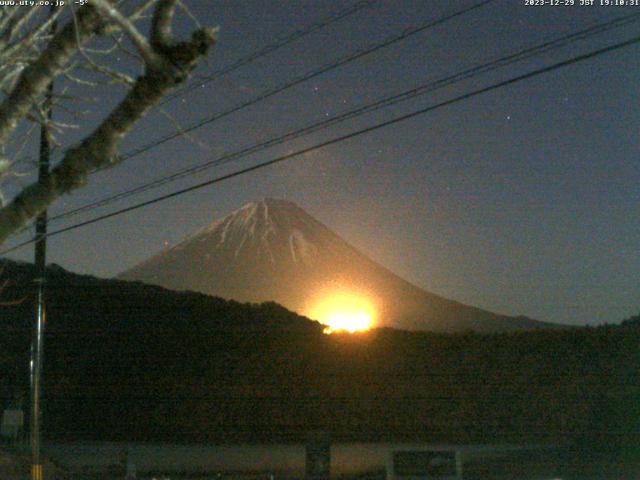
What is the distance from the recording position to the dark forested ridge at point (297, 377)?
2858 cm

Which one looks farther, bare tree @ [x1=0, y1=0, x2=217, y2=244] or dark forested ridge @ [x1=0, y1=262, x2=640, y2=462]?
dark forested ridge @ [x1=0, y1=262, x2=640, y2=462]

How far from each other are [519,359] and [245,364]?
954 cm

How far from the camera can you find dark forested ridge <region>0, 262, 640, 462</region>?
28.6m

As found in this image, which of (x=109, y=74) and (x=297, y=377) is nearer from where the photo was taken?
(x=109, y=74)

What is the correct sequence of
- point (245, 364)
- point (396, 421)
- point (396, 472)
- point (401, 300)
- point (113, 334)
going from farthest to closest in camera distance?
1. point (401, 300)
2. point (113, 334)
3. point (245, 364)
4. point (396, 421)
5. point (396, 472)

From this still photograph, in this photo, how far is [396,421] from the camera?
30922 mm

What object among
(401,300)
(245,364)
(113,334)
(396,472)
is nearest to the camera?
(396,472)

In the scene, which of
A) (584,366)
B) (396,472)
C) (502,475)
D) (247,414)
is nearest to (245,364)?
(247,414)

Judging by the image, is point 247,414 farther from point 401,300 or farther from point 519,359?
point 401,300

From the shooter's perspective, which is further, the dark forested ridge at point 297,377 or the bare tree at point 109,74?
the dark forested ridge at point 297,377

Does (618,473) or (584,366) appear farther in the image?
(584,366)

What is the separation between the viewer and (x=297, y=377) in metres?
32.5

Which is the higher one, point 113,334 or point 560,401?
point 113,334

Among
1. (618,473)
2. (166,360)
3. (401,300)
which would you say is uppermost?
(401,300)
